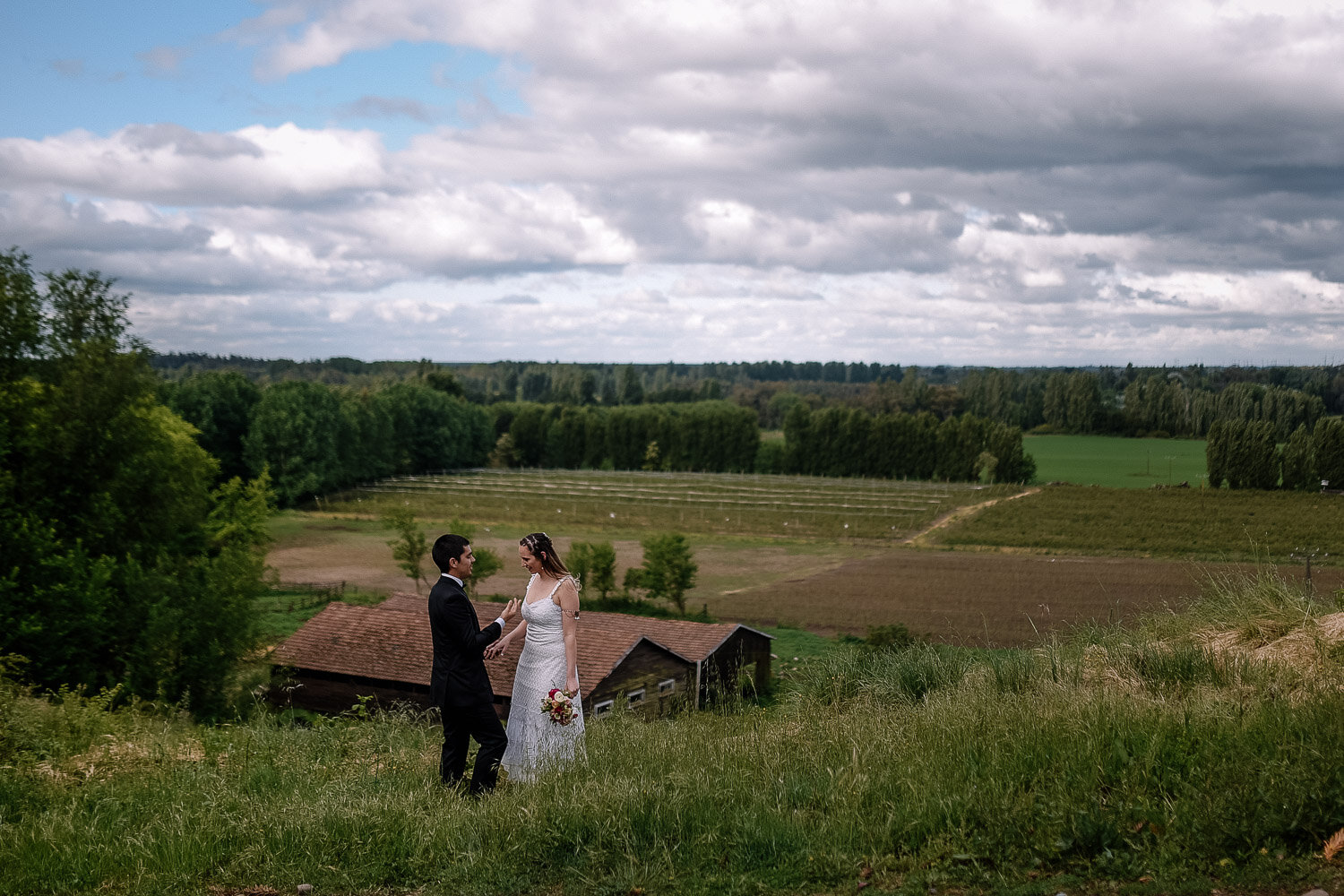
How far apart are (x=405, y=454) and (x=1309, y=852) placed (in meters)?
109

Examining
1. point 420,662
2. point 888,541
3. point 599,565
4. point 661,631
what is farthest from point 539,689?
point 888,541

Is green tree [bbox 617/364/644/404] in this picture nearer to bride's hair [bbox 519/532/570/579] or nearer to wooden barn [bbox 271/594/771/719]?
wooden barn [bbox 271/594/771/719]

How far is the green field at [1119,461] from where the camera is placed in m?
88.6

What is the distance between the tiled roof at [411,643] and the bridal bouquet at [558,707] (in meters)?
16.1

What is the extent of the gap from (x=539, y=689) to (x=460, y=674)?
569 mm

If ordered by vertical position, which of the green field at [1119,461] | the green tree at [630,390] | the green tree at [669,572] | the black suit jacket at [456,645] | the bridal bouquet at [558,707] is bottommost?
the green tree at [669,572]

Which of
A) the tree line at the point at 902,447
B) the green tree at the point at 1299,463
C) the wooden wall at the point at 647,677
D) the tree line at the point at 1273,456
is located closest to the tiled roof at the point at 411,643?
the wooden wall at the point at 647,677

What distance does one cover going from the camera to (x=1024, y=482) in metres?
98.3

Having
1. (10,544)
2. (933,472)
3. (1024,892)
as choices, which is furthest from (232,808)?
(933,472)

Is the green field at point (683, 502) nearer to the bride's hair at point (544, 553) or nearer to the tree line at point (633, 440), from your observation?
the tree line at point (633, 440)

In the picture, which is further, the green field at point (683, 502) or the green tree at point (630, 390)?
the green tree at point (630, 390)

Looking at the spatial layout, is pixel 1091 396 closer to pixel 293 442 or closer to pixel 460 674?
pixel 293 442

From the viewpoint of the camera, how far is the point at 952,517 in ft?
242

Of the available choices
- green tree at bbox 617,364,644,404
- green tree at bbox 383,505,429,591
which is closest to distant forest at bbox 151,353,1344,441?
green tree at bbox 617,364,644,404
